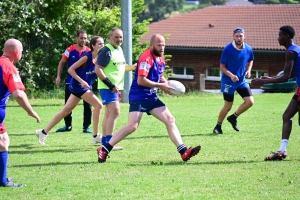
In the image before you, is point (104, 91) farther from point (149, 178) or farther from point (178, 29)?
point (178, 29)

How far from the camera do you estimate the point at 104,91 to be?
36.1ft

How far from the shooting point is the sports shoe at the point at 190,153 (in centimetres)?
A: 968

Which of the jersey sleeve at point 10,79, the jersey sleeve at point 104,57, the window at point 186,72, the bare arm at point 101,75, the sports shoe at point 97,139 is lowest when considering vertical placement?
the window at point 186,72

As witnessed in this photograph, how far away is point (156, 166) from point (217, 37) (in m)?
34.0

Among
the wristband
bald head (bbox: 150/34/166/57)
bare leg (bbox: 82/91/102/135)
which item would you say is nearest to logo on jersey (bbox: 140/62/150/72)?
bald head (bbox: 150/34/166/57)

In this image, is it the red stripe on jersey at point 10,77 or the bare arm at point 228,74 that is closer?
the red stripe on jersey at point 10,77

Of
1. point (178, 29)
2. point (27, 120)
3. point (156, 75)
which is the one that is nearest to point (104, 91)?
point (156, 75)

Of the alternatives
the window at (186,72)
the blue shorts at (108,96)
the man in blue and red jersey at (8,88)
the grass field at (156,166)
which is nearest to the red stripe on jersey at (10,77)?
the man in blue and red jersey at (8,88)

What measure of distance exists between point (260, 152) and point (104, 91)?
2880 millimetres

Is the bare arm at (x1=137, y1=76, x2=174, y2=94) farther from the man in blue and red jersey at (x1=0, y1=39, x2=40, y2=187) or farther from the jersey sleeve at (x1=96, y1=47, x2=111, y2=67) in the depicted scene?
the man in blue and red jersey at (x1=0, y1=39, x2=40, y2=187)

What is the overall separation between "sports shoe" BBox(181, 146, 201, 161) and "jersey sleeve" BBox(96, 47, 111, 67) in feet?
6.70

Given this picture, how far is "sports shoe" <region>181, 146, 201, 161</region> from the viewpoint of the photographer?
31.8ft

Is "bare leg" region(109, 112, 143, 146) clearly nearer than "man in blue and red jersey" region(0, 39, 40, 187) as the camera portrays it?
No

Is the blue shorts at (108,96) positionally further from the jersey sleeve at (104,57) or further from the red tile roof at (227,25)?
the red tile roof at (227,25)
